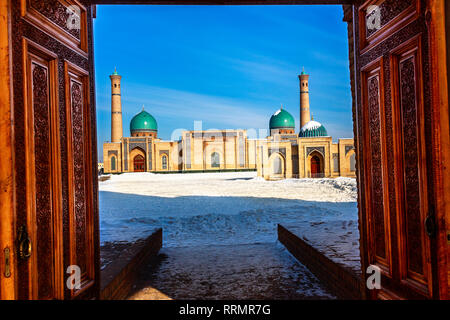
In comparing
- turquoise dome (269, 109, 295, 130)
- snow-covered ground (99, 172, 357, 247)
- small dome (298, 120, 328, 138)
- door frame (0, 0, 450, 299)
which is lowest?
snow-covered ground (99, 172, 357, 247)

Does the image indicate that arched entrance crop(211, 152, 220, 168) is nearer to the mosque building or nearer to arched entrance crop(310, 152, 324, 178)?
the mosque building

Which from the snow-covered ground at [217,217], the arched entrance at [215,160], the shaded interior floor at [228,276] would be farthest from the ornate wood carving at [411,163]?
the arched entrance at [215,160]

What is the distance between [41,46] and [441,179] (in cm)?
211

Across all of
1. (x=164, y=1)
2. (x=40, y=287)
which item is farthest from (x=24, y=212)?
(x=164, y=1)

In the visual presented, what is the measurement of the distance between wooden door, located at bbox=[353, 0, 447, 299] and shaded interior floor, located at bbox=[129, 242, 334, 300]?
120cm

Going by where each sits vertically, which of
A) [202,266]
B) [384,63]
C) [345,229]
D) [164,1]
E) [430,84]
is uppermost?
[164,1]

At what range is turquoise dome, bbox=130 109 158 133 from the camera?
106 feet

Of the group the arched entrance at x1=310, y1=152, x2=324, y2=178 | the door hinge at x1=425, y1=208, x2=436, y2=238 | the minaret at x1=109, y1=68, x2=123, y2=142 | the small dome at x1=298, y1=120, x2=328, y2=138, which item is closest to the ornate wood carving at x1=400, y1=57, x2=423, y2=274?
the door hinge at x1=425, y1=208, x2=436, y2=238

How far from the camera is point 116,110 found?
31.2m

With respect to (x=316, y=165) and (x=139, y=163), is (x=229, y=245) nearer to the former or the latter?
(x=316, y=165)

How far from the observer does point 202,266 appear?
4246mm

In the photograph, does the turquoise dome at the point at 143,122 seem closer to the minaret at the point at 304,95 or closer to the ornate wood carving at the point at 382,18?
the minaret at the point at 304,95

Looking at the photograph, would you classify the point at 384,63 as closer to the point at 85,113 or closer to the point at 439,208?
the point at 439,208

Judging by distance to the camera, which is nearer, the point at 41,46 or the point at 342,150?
the point at 41,46
